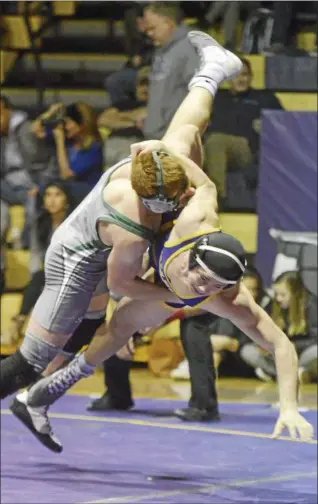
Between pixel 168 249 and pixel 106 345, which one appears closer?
pixel 168 249

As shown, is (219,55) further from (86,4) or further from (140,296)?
(86,4)

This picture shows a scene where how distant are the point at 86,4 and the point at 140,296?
629 centimetres

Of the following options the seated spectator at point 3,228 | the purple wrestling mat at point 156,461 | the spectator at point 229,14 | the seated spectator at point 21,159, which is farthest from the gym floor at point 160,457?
the spectator at point 229,14

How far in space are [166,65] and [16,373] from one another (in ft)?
10.3

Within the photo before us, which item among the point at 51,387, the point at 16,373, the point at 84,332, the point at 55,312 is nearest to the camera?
the point at 55,312

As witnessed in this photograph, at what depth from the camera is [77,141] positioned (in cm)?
886

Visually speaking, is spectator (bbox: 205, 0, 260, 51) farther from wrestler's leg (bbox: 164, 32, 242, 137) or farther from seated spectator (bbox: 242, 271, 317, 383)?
wrestler's leg (bbox: 164, 32, 242, 137)

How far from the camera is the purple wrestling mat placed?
18.2ft

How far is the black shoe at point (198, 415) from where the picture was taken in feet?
22.9

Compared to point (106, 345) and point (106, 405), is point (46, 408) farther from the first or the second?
point (106, 405)

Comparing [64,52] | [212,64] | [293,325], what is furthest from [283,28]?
[212,64]

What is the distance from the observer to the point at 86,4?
Result: 1083 cm

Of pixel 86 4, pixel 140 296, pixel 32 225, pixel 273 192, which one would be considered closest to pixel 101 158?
pixel 32 225

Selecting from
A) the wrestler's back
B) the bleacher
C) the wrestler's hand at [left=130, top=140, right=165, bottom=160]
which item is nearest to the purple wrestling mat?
the wrestler's back
